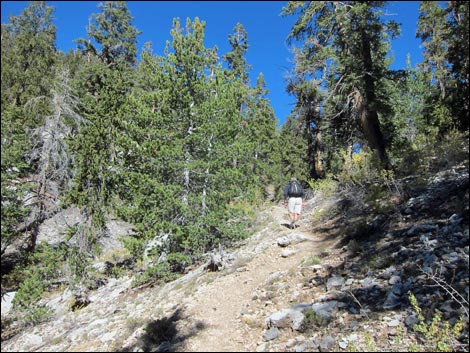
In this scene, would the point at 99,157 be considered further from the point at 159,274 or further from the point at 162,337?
the point at 162,337

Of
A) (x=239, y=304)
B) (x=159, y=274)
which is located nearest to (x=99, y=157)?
(x=159, y=274)

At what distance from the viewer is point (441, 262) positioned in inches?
230

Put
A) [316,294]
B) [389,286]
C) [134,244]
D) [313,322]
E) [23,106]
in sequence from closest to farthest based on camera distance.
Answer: [313,322], [389,286], [316,294], [134,244], [23,106]

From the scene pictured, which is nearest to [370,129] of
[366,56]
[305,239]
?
[366,56]

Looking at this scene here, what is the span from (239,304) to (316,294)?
1.85m

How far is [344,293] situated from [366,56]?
30.2 feet

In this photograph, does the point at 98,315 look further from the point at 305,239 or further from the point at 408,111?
the point at 408,111

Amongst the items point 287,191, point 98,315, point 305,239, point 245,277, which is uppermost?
point 287,191

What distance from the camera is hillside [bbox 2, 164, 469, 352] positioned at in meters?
5.17

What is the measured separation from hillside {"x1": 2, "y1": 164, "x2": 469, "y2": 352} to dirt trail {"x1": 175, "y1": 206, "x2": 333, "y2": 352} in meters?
0.03

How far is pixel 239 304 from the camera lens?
7.70 meters

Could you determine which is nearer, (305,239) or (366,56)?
(305,239)

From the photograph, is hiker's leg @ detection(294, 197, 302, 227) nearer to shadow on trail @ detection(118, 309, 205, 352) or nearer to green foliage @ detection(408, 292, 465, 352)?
shadow on trail @ detection(118, 309, 205, 352)

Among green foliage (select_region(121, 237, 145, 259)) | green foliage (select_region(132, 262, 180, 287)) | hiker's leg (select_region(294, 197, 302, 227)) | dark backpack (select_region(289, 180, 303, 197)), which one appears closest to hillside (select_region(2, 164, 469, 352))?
green foliage (select_region(132, 262, 180, 287))
